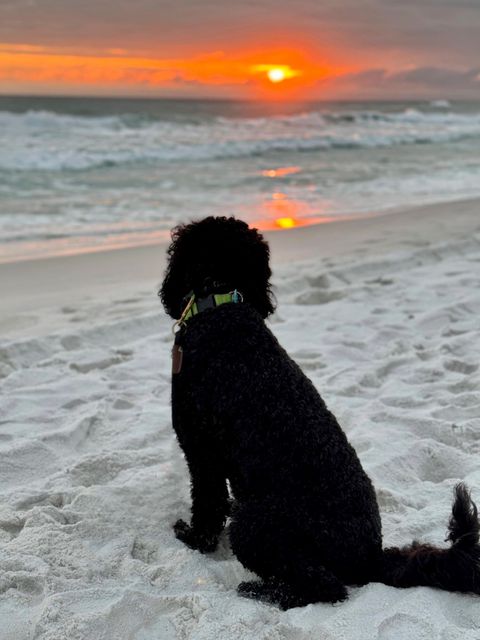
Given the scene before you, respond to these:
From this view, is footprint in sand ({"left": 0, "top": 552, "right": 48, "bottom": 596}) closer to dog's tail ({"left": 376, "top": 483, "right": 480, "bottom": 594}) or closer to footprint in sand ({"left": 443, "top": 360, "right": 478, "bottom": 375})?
dog's tail ({"left": 376, "top": 483, "right": 480, "bottom": 594})

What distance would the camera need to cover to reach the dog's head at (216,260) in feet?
9.20

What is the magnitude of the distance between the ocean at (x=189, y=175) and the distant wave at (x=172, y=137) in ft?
0.23

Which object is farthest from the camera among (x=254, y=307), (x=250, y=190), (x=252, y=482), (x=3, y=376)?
(x=250, y=190)

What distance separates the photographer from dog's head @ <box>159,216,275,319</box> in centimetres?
280

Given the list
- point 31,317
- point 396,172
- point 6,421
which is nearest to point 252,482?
point 6,421

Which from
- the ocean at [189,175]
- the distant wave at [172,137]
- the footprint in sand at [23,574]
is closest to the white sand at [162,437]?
the footprint in sand at [23,574]

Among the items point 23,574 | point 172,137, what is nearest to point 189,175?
point 172,137

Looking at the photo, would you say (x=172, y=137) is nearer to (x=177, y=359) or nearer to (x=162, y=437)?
(x=162, y=437)

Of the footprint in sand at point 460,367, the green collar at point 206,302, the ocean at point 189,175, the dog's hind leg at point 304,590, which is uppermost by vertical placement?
the ocean at point 189,175

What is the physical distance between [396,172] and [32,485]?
1532 cm

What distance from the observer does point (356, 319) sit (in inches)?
226

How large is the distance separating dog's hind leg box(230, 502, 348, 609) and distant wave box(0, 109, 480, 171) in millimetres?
15902

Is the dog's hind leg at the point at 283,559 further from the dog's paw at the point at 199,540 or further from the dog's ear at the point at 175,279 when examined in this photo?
the dog's ear at the point at 175,279

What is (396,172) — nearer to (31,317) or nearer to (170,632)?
(31,317)
